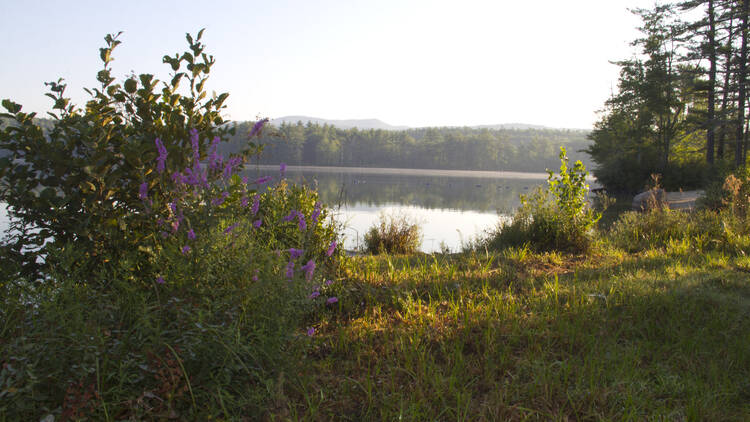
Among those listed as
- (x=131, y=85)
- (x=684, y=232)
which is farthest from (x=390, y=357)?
(x=684, y=232)

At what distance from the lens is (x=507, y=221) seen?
743cm

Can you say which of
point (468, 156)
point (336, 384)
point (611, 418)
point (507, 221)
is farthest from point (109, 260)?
point (468, 156)

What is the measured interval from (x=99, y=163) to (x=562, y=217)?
5565 millimetres

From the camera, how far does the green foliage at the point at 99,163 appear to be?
2.51 meters

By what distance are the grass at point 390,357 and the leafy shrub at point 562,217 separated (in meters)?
2.34

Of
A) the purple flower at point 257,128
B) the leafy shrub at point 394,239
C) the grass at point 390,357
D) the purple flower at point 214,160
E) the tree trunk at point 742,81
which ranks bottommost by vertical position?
the leafy shrub at point 394,239

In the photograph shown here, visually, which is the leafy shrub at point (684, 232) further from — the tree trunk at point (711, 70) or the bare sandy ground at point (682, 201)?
the tree trunk at point (711, 70)

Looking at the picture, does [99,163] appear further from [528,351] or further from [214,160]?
[528,351]

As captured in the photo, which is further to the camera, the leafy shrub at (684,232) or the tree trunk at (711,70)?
the tree trunk at (711,70)

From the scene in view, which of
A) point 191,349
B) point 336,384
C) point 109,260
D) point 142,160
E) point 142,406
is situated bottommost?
point 336,384

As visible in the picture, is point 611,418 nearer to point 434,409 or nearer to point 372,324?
point 434,409

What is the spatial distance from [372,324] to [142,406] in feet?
4.97

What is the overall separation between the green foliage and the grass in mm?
489

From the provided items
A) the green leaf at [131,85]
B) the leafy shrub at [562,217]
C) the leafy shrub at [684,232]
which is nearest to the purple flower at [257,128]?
the green leaf at [131,85]
